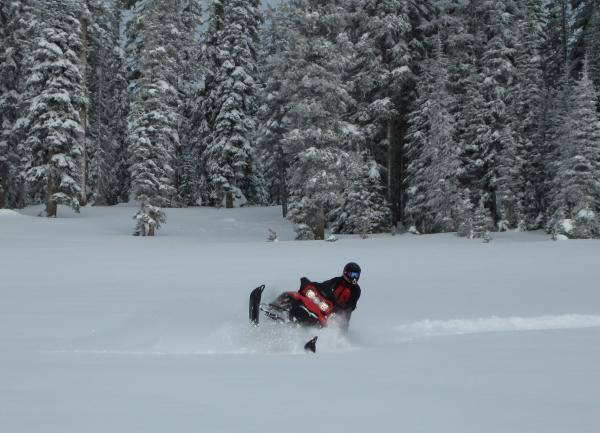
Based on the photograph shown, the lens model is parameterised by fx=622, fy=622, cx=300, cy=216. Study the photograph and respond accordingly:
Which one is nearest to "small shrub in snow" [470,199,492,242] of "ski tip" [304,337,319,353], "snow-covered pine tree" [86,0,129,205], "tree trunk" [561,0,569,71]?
"ski tip" [304,337,319,353]

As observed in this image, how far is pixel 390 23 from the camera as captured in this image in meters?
33.6

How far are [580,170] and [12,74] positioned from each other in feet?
115

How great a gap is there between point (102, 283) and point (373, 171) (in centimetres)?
1949

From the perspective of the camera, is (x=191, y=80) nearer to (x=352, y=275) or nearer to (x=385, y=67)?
(x=385, y=67)

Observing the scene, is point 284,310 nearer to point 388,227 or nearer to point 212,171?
point 388,227

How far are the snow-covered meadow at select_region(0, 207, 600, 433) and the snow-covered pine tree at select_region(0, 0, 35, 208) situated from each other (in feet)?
71.7

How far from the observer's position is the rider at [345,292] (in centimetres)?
1020

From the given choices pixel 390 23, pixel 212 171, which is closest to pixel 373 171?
pixel 390 23

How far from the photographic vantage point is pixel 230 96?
43.8 meters

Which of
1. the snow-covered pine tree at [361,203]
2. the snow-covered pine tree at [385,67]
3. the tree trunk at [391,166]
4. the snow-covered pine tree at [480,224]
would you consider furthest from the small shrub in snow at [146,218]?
the snow-covered pine tree at [480,224]

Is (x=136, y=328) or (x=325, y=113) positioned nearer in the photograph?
(x=136, y=328)

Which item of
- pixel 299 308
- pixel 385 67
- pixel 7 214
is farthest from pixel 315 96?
pixel 299 308

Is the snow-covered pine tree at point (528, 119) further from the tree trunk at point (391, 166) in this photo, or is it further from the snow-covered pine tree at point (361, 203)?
the snow-covered pine tree at point (361, 203)

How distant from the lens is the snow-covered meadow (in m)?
5.81
